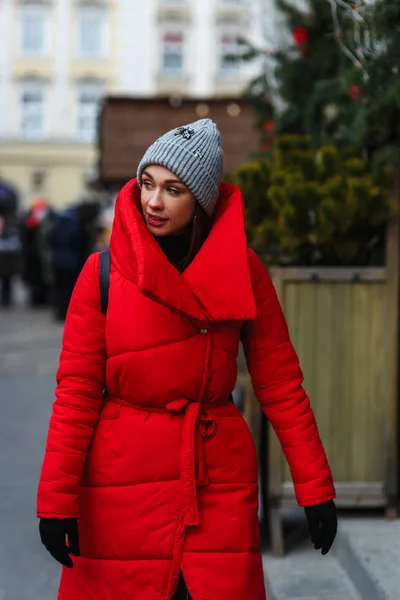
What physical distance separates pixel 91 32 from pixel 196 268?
131ft

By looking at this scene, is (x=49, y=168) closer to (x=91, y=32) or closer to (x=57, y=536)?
(x=91, y=32)

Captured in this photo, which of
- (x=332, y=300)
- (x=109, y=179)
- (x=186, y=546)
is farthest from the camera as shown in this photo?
(x=109, y=179)

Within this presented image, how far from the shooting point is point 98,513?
2.59 m

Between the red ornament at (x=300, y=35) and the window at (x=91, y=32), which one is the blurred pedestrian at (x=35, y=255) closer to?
the red ornament at (x=300, y=35)

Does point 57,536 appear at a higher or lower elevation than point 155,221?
lower

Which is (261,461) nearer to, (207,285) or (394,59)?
(394,59)

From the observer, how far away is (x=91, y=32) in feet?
134

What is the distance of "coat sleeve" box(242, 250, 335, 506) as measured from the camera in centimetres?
264

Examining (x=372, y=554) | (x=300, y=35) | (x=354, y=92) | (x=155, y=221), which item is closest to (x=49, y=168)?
(x=300, y=35)

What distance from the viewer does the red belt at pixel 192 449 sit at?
8.25ft

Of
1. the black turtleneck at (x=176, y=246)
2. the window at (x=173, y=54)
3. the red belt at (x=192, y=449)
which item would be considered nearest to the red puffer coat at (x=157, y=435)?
the red belt at (x=192, y=449)

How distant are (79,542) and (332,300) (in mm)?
2032

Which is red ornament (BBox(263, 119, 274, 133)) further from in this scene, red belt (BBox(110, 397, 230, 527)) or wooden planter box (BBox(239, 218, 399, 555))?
red belt (BBox(110, 397, 230, 527))

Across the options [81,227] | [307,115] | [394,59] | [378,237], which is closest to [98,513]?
[378,237]
